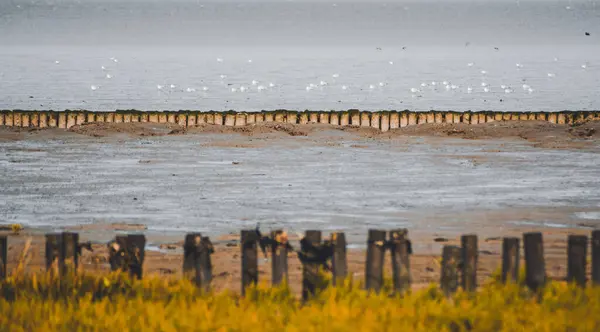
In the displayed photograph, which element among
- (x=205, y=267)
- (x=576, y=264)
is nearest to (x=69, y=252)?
(x=205, y=267)

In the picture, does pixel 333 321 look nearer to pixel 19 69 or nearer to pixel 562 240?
pixel 562 240

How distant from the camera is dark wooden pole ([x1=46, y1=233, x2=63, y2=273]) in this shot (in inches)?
398

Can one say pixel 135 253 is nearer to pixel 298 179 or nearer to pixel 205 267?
pixel 205 267

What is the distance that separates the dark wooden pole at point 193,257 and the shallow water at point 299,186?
17.7 feet

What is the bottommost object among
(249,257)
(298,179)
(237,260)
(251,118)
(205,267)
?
(237,260)

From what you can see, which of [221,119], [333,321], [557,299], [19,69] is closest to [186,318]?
[333,321]

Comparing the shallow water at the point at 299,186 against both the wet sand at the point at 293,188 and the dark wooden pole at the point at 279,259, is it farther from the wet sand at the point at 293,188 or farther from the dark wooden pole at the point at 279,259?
the dark wooden pole at the point at 279,259

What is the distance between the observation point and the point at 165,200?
20047 millimetres

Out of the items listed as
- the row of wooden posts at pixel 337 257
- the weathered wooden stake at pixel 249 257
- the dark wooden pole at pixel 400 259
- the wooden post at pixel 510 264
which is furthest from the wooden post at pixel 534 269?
the weathered wooden stake at pixel 249 257

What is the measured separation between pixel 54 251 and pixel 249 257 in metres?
1.69

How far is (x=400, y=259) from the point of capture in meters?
9.88

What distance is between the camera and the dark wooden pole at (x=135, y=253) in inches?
397

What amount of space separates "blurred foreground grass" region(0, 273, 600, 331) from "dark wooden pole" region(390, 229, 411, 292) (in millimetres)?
151

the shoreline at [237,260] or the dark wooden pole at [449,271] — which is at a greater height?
the dark wooden pole at [449,271]
